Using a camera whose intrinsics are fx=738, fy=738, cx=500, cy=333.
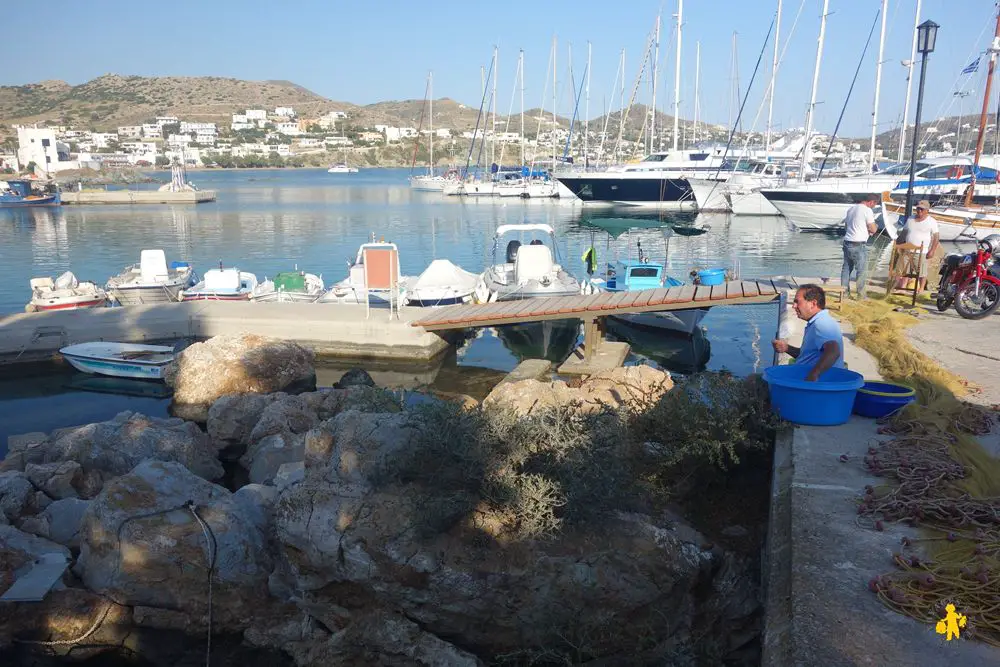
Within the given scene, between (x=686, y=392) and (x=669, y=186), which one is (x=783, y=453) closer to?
(x=686, y=392)

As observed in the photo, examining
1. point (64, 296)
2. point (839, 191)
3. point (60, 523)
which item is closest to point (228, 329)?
point (64, 296)

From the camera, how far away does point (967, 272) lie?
11.8m

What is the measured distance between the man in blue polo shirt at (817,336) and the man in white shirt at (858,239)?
7163 mm

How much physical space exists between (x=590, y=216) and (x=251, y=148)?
13699 centimetres

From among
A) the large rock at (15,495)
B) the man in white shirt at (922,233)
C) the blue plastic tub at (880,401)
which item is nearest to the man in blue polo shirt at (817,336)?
the blue plastic tub at (880,401)

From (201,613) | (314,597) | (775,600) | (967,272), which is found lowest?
(201,613)

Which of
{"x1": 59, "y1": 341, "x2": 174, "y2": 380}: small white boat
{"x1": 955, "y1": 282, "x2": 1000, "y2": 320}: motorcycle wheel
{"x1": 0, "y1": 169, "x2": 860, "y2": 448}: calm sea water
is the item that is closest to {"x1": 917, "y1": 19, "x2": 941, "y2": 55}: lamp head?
{"x1": 955, "y1": 282, "x2": 1000, "y2": 320}: motorcycle wheel

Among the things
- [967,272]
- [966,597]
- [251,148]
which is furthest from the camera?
[251,148]

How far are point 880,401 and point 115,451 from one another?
9118 mm


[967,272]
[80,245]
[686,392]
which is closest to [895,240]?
[967,272]

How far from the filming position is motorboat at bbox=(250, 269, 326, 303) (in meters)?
21.0

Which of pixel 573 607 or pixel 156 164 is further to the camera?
pixel 156 164

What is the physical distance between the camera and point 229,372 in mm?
13688
